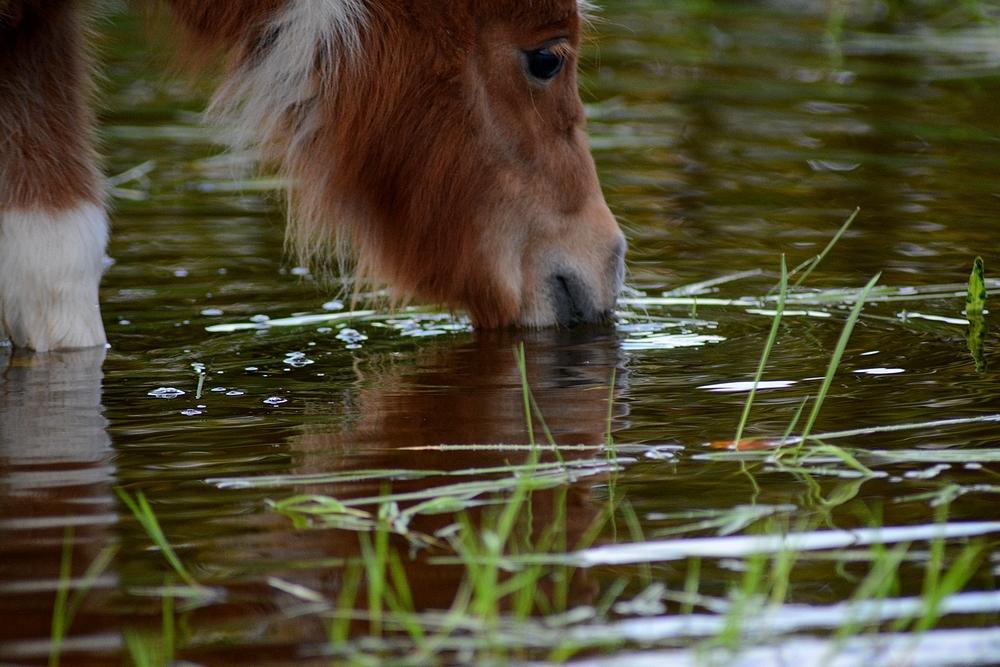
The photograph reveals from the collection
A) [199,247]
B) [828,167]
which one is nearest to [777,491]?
[199,247]

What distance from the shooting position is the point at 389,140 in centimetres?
465

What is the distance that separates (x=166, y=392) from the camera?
4277mm

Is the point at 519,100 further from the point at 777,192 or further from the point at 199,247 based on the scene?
the point at 777,192

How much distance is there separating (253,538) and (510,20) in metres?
2.15

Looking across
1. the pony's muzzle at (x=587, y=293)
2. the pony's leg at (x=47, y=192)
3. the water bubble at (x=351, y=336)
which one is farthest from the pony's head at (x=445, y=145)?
the pony's leg at (x=47, y=192)

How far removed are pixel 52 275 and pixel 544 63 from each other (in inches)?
64.7

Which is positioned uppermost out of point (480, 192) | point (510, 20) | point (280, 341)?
point (510, 20)

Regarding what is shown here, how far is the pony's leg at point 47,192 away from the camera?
15.4 feet

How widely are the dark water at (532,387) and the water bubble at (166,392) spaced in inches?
1.3

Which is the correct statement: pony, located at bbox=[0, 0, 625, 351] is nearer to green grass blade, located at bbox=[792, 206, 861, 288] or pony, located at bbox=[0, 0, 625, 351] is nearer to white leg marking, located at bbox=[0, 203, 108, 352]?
white leg marking, located at bbox=[0, 203, 108, 352]

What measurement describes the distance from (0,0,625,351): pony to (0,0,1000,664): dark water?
0.20m

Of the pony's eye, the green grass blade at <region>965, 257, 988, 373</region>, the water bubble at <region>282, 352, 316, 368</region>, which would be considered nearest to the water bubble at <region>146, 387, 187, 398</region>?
the water bubble at <region>282, 352, 316, 368</region>

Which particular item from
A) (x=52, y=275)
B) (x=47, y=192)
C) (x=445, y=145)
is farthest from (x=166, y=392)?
(x=445, y=145)

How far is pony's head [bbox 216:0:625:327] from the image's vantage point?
4.50m
